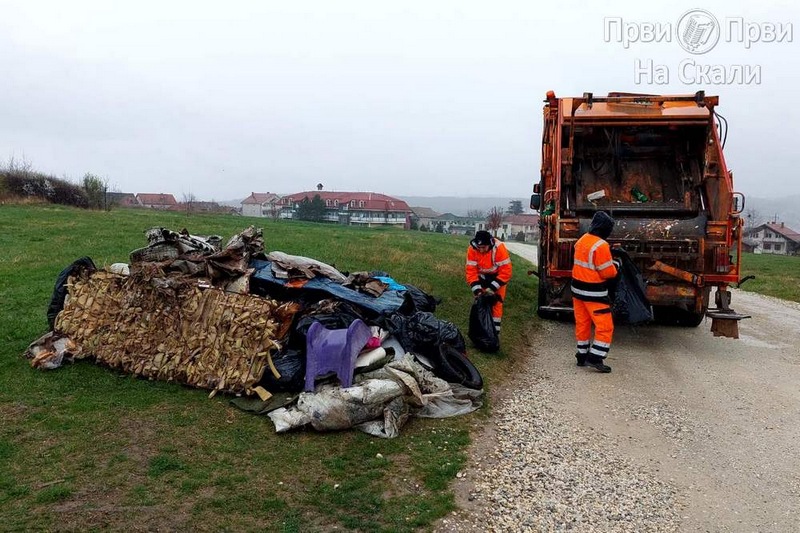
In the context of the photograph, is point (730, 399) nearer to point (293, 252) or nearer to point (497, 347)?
point (497, 347)

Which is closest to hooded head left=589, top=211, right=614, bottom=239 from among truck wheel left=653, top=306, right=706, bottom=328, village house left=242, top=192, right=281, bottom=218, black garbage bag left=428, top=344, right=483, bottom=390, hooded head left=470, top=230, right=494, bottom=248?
hooded head left=470, top=230, right=494, bottom=248

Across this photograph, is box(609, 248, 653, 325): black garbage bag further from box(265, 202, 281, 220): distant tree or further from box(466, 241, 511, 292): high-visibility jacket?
box(265, 202, 281, 220): distant tree

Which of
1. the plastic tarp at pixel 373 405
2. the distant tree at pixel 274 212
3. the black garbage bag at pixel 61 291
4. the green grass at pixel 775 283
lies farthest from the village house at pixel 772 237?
the black garbage bag at pixel 61 291

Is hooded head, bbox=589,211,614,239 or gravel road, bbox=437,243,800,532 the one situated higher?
hooded head, bbox=589,211,614,239

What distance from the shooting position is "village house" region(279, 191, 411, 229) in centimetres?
8100

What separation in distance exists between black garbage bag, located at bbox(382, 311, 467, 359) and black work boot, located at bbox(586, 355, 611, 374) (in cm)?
166

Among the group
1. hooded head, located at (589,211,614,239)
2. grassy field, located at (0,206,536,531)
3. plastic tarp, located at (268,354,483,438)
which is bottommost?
grassy field, located at (0,206,536,531)

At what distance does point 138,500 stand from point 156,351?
81.9 inches

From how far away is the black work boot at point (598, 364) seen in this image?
6.39 meters

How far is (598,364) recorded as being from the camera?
6441 millimetres

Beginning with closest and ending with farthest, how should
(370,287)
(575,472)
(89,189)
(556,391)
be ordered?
(575,472)
(556,391)
(370,287)
(89,189)

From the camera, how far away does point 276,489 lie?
3615mm

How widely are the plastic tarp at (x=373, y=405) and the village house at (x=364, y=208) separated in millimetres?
71853

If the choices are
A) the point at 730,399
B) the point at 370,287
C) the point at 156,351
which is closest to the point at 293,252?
the point at 370,287
